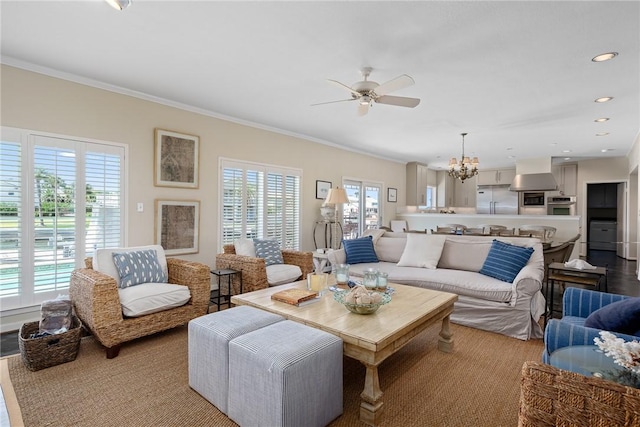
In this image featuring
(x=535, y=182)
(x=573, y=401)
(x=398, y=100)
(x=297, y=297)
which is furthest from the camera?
(x=535, y=182)

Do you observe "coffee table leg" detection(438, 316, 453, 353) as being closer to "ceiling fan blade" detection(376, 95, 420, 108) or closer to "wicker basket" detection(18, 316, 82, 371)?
"ceiling fan blade" detection(376, 95, 420, 108)

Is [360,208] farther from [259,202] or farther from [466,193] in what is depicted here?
[466,193]

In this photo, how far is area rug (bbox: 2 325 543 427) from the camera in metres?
1.89

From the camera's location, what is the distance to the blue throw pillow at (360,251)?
14.3 feet

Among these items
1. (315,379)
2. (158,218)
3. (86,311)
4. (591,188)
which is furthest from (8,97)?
(591,188)

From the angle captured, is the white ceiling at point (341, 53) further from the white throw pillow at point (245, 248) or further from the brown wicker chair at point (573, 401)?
the brown wicker chair at point (573, 401)

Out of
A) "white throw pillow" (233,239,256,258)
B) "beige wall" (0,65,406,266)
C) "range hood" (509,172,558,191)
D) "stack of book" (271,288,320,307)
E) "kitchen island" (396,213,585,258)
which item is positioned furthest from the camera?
"range hood" (509,172,558,191)

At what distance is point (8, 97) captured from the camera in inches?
119

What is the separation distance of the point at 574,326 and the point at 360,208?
5.90 m

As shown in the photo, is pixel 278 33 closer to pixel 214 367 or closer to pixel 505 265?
pixel 214 367

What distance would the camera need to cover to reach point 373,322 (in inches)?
84.3

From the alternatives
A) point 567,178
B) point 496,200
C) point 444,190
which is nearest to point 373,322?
point 496,200

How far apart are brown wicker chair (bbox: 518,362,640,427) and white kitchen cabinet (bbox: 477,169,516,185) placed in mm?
10052

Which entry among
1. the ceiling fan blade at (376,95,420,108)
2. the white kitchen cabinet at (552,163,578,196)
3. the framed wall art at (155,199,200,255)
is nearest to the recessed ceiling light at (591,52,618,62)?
the ceiling fan blade at (376,95,420,108)
